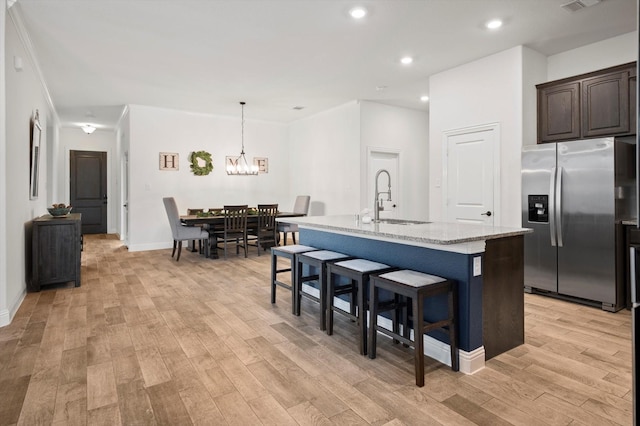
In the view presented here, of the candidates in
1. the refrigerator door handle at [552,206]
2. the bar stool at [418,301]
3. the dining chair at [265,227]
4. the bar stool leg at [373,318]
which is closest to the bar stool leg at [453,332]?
the bar stool at [418,301]

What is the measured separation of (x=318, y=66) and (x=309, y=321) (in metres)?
3.39

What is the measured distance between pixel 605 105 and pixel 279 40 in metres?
3.54

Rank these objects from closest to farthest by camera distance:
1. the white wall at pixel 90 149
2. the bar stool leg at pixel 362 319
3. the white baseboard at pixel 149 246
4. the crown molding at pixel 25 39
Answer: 1. the bar stool leg at pixel 362 319
2. the crown molding at pixel 25 39
3. the white baseboard at pixel 149 246
4. the white wall at pixel 90 149

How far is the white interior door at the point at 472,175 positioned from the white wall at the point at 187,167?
167 inches

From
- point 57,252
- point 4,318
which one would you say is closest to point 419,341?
point 4,318

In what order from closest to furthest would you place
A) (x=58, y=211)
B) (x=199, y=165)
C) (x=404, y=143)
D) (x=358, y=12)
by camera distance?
(x=358, y=12)
(x=58, y=211)
(x=404, y=143)
(x=199, y=165)

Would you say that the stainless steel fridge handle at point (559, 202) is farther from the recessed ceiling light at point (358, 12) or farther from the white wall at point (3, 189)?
the white wall at point (3, 189)

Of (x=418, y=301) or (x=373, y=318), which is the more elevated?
(x=418, y=301)

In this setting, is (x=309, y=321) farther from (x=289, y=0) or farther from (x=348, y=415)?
(x=289, y=0)

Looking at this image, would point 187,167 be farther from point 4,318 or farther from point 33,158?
point 4,318

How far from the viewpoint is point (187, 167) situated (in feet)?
25.5

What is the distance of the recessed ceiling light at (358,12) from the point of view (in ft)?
11.2

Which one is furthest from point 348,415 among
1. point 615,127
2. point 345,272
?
point 615,127

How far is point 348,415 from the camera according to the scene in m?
1.89
